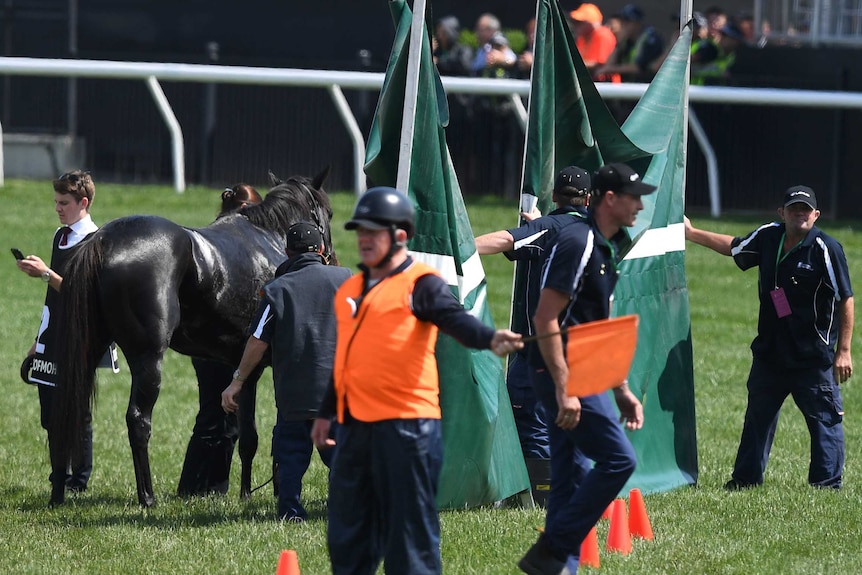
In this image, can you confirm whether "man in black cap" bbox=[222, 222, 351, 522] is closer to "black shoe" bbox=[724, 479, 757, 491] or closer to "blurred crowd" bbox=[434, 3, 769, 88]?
"black shoe" bbox=[724, 479, 757, 491]

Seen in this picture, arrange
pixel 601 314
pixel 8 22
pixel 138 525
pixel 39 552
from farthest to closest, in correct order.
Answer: pixel 8 22 < pixel 138 525 < pixel 39 552 < pixel 601 314

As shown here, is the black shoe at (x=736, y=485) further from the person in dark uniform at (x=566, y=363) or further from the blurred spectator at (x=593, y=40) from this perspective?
the blurred spectator at (x=593, y=40)

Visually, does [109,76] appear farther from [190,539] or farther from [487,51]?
[190,539]

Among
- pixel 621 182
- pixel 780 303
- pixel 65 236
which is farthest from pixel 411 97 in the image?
pixel 780 303

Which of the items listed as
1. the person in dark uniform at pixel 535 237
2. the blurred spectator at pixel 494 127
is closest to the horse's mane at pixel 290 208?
the person in dark uniform at pixel 535 237

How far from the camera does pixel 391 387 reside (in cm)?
578

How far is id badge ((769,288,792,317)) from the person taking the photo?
8.99 m

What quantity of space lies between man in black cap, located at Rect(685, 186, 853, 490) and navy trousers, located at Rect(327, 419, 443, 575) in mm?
3819

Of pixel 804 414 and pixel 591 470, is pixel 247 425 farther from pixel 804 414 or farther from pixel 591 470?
pixel 804 414

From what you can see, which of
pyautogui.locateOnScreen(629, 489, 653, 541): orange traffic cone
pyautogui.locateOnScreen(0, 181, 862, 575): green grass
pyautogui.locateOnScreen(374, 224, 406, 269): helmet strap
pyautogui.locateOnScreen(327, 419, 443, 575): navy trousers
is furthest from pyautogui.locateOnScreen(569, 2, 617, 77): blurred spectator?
pyautogui.locateOnScreen(327, 419, 443, 575): navy trousers

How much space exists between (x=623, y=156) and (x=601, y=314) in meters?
2.61

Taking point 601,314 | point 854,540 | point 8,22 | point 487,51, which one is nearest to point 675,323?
point 854,540

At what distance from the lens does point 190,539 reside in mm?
7672

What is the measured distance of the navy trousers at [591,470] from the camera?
6.49m
